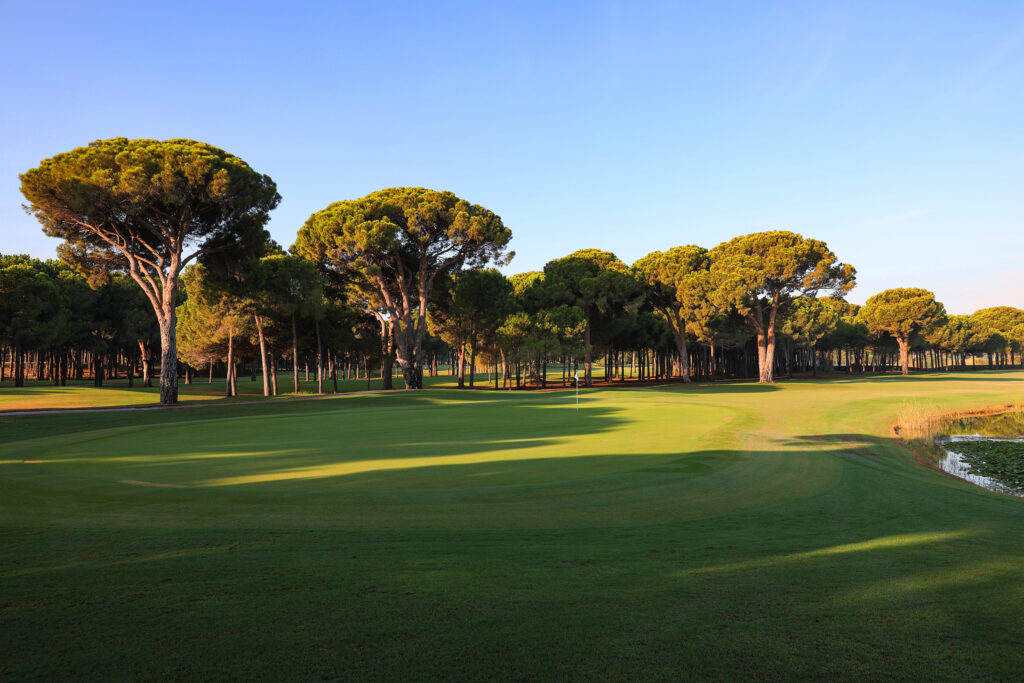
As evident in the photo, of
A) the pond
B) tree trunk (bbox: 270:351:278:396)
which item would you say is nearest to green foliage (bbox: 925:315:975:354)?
the pond

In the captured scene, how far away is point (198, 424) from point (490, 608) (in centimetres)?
2251

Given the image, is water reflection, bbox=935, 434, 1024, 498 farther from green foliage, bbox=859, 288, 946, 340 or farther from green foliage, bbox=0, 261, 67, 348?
green foliage, bbox=859, 288, 946, 340

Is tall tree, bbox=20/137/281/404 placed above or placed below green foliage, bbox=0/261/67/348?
above

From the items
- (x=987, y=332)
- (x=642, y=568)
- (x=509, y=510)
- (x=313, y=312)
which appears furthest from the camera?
(x=987, y=332)

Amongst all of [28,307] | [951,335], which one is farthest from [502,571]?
[951,335]

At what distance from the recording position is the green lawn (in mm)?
3475

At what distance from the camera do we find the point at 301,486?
954 centimetres

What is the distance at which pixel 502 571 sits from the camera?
514cm

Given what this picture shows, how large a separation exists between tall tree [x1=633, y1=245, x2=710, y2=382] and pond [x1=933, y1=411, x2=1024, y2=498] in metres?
37.9

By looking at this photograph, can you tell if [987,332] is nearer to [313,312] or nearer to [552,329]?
[552,329]

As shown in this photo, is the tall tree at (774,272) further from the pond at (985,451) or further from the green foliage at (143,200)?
the green foliage at (143,200)

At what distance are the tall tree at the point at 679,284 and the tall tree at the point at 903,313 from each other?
42769 millimetres

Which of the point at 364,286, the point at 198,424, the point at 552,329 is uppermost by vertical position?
the point at 364,286

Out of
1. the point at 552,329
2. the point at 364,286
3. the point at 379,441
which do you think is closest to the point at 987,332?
the point at 552,329
